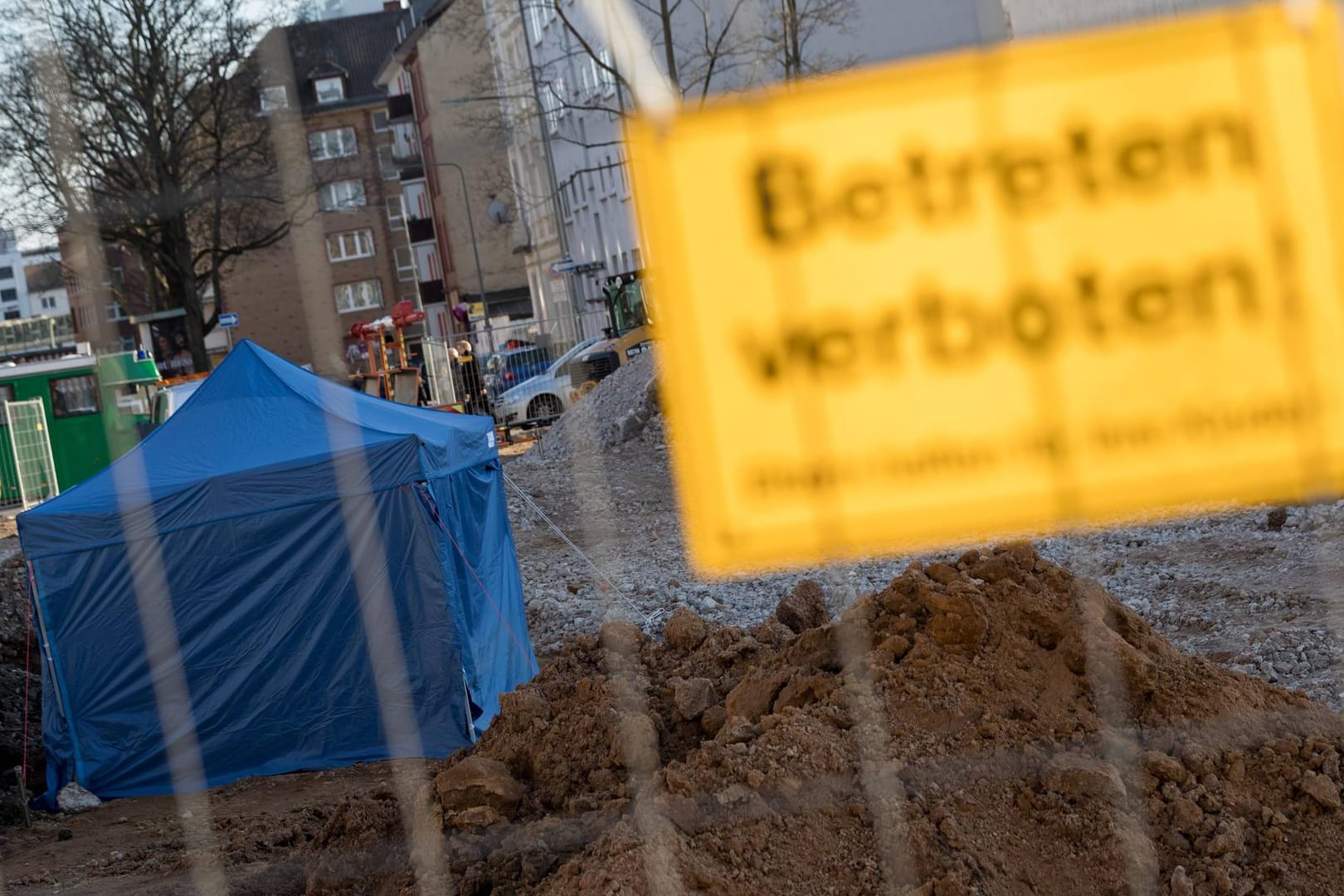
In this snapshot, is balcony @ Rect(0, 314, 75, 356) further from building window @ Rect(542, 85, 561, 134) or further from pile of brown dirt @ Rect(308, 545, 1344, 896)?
pile of brown dirt @ Rect(308, 545, 1344, 896)

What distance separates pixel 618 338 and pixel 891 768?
2180 centimetres

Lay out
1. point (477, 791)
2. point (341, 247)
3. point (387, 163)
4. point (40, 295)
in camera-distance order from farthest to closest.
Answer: point (40, 295)
point (341, 247)
point (387, 163)
point (477, 791)

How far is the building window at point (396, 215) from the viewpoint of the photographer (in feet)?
199

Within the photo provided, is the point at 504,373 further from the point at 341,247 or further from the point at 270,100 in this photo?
the point at 341,247

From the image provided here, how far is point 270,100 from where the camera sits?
104 feet

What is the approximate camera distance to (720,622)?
29.8 ft

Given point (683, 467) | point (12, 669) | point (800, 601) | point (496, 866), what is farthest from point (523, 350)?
point (683, 467)

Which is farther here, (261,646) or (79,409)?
(79,409)

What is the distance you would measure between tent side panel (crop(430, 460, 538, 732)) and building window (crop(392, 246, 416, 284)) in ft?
173

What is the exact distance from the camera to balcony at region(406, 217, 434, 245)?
55812mm

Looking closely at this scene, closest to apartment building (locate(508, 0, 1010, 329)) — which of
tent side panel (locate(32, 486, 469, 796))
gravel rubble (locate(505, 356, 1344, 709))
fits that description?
tent side panel (locate(32, 486, 469, 796))

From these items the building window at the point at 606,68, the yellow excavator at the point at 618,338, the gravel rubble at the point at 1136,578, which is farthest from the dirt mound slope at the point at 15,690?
the yellow excavator at the point at 618,338

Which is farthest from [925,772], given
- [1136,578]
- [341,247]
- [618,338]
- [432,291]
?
[341,247]

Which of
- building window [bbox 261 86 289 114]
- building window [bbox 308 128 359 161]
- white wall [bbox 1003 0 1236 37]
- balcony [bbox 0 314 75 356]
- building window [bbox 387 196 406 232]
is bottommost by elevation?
white wall [bbox 1003 0 1236 37]
